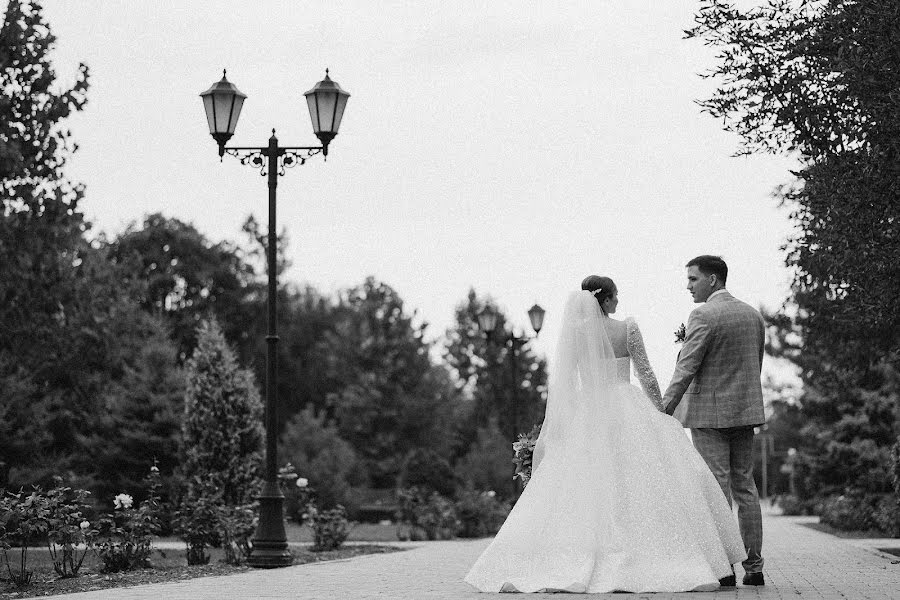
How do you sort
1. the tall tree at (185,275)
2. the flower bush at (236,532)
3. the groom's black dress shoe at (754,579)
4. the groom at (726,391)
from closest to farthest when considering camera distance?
the groom's black dress shoe at (754,579) → the groom at (726,391) → the flower bush at (236,532) → the tall tree at (185,275)

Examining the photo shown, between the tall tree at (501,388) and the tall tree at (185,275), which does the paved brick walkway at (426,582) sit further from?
the tall tree at (501,388)

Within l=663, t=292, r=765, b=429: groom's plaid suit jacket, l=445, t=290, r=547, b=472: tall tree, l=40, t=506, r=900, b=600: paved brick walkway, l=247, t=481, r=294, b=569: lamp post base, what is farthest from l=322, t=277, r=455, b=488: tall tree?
l=663, t=292, r=765, b=429: groom's plaid suit jacket

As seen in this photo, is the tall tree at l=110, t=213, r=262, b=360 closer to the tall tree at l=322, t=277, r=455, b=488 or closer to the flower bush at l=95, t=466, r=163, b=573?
the tall tree at l=322, t=277, r=455, b=488

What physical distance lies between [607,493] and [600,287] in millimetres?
1862

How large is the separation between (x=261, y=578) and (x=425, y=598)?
340 cm

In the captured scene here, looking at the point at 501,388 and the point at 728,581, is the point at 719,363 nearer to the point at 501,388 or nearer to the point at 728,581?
the point at 728,581

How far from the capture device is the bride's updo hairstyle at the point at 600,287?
10609 millimetres

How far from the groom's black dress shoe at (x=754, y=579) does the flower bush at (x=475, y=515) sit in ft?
54.0

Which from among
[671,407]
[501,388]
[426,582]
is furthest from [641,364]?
[501,388]

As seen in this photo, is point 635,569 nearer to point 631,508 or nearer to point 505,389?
point 631,508

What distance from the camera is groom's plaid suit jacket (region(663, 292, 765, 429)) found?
998 cm

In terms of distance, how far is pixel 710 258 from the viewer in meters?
10.4

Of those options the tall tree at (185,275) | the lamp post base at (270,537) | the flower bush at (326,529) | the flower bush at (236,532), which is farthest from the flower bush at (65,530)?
the tall tree at (185,275)

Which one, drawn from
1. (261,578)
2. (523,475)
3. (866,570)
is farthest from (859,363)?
(261,578)
